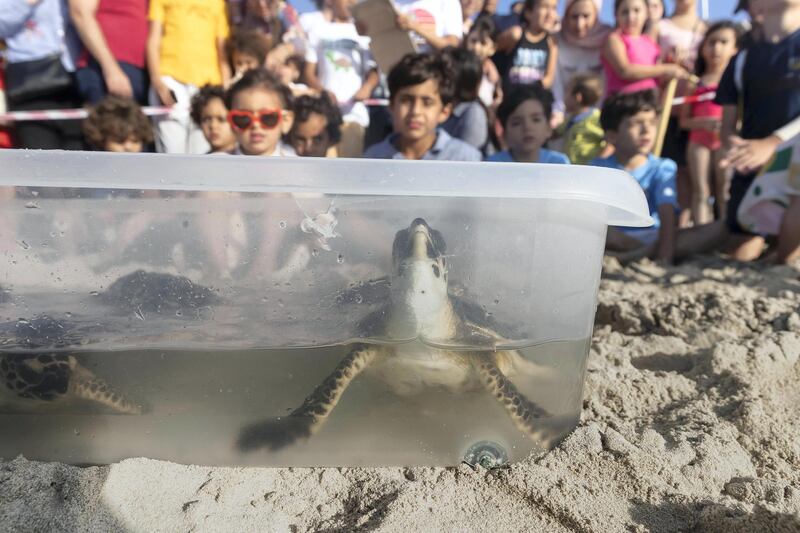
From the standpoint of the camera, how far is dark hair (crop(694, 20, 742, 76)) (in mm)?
2879

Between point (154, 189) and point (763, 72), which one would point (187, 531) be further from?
point (763, 72)

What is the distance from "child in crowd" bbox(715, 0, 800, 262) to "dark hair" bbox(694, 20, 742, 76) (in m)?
0.54

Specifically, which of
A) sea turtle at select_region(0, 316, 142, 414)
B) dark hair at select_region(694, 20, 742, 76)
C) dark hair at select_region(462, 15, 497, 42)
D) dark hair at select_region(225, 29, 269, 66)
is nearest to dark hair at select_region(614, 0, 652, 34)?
dark hair at select_region(694, 20, 742, 76)

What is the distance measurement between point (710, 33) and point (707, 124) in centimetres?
44

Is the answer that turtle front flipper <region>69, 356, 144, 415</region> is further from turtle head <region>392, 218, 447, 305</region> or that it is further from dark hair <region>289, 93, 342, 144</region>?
dark hair <region>289, 93, 342, 144</region>

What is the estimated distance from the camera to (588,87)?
302 centimetres

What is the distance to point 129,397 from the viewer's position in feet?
2.98

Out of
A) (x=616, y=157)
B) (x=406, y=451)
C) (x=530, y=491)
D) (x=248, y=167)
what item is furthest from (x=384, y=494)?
(x=616, y=157)

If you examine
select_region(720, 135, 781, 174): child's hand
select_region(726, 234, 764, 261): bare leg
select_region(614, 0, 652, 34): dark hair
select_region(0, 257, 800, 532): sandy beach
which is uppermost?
select_region(614, 0, 652, 34): dark hair

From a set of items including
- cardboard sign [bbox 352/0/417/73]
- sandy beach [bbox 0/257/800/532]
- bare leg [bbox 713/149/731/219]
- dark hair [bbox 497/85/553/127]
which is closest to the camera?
sandy beach [bbox 0/257/800/532]

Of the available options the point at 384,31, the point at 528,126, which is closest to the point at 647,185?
the point at 528,126

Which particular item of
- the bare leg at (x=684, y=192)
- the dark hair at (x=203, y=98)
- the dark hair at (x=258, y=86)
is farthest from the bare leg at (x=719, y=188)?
the dark hair at (x=203, y=98)

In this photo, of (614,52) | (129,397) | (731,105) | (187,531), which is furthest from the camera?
(614,52)

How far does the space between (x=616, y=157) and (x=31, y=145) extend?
2395mm
